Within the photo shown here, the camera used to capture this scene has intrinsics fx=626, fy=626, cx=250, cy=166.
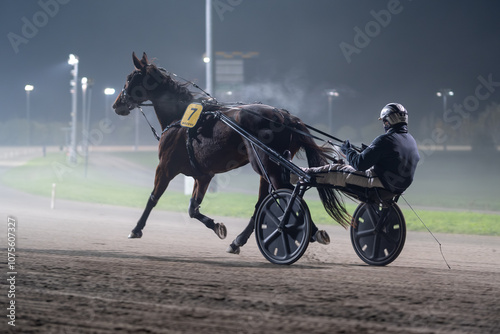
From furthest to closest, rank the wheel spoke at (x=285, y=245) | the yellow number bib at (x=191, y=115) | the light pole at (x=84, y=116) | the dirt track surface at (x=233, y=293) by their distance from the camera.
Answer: the light pole at (x=84, y=116), the yellow number bib at (x=191, y=115), the wheel spoke at (x=285, y=245), the dirt track surface at (x=233, y=293)

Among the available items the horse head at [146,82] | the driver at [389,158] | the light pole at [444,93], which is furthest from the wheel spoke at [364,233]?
the light pole at [444,93]

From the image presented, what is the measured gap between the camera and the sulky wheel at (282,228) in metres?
6.32

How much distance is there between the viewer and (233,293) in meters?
4.82

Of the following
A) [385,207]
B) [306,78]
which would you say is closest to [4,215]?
[385,207]

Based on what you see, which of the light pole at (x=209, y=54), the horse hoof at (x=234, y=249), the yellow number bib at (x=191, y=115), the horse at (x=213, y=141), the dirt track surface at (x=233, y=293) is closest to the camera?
the dirt track surface at (x=233, y=293)

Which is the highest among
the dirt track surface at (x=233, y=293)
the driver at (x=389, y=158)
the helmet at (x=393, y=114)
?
the helmet at (x=393, y=114)

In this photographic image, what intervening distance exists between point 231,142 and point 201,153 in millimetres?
517

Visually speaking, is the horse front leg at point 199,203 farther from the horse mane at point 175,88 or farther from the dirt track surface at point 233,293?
the horse mane at point 175,88

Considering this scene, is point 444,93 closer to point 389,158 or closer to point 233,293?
point 389,158

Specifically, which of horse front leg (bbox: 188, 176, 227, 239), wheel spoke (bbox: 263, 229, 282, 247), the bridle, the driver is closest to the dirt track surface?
wheel spoke (bbox: 263, 229, 282, 247)

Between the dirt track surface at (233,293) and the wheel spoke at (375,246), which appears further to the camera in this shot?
the wheel spoke at (375,246)

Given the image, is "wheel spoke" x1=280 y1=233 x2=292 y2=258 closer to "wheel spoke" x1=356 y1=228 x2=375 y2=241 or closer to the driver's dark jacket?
"wheel spoke" x1=356 y1=228 x2=375 y2=241

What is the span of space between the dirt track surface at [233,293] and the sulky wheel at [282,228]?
175 millimetres

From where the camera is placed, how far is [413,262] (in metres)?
7.89
